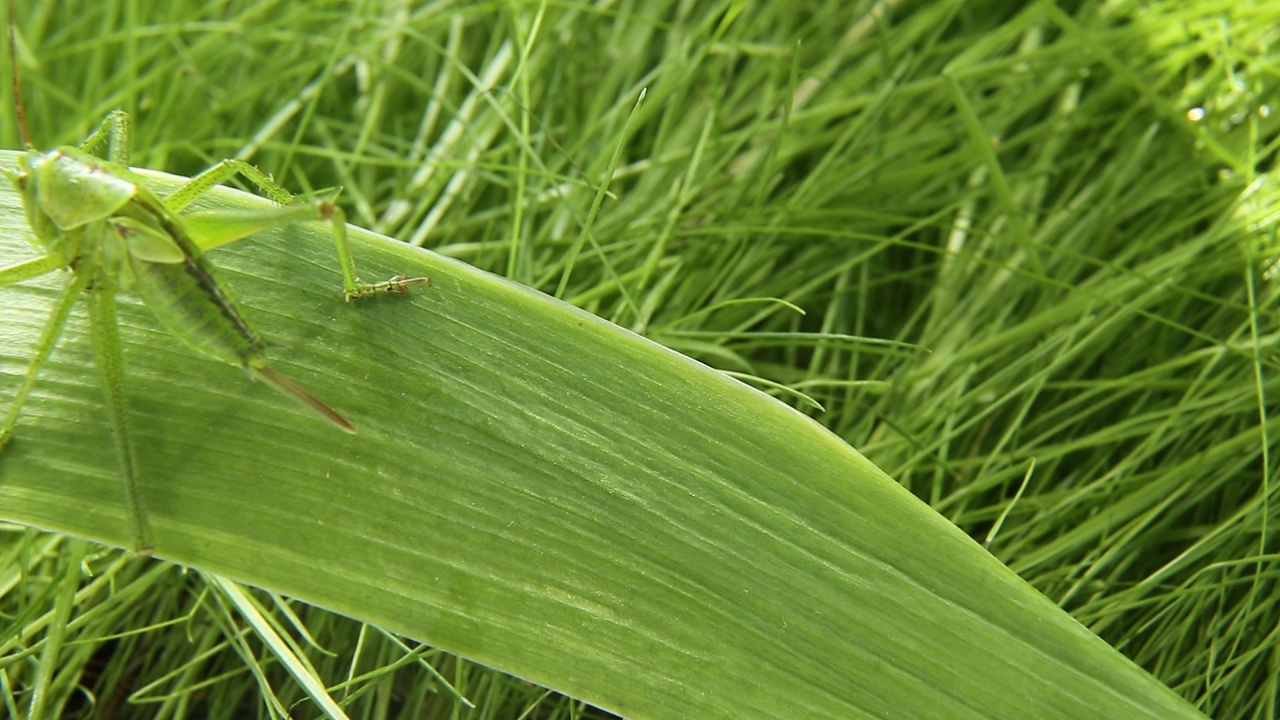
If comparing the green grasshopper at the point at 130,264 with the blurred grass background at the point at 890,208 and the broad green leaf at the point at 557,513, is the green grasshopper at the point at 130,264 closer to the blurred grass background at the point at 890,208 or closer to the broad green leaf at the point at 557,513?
the broad green leaf at the point at 557,513

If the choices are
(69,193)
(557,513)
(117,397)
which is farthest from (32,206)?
(557,513)

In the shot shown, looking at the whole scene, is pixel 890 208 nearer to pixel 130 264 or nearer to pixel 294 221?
pixel 294 221

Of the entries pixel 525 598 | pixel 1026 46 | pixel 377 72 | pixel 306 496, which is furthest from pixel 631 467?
pixel 1026 46

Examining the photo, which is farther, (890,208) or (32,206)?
(890,208)

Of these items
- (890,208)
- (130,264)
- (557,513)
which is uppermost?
(890,208)

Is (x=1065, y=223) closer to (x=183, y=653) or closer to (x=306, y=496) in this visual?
(x=306, y=496)

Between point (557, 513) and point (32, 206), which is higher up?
point (32, 206)

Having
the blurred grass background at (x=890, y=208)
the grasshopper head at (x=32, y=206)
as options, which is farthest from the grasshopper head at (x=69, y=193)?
the blurred grass background at (x=890, y=208)
